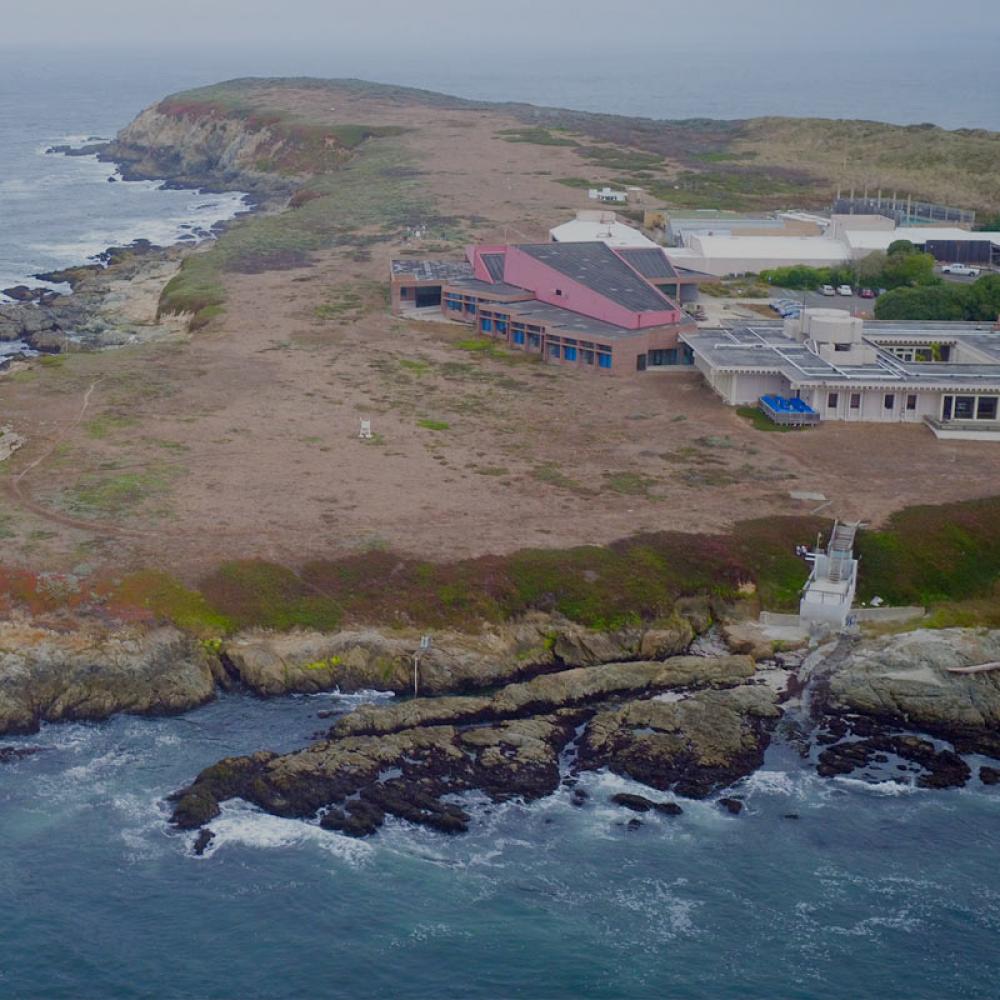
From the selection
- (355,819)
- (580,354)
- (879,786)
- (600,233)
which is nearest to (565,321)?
(580,354)

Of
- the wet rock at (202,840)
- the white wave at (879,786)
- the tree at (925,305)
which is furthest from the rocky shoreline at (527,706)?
the tree at (925,305)

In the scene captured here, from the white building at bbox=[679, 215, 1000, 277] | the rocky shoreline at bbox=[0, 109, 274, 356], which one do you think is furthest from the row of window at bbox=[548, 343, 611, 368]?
the rocky shoreline at bbox=[0, 109, 274, 356]

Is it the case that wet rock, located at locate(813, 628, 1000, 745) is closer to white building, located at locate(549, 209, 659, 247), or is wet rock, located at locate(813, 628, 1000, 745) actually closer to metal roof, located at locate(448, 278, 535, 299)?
metal roof, located at locate(448, 278, 535, 299)

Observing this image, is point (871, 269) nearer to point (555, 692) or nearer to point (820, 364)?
point (820, 364)

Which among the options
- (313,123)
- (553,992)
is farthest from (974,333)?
(313,123)

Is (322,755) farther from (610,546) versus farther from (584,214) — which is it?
(584,214)

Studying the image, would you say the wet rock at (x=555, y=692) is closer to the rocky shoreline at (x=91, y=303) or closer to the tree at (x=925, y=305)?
the tree at (x=925, y=305)
